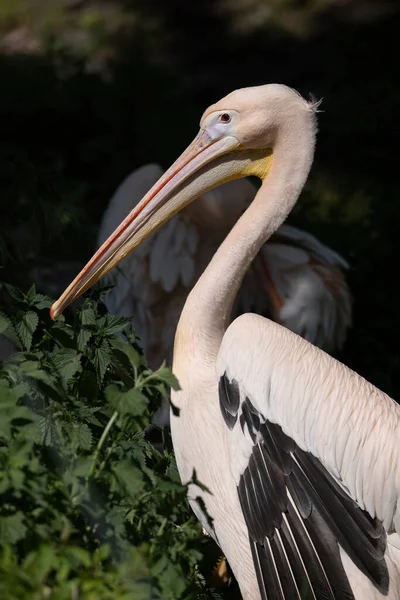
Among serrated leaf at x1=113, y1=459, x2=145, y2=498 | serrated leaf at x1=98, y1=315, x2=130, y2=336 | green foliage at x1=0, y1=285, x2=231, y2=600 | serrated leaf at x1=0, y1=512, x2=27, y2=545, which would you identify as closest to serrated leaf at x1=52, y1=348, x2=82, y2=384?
green foliage at x1=0, y1=285, x2=231, y2=600

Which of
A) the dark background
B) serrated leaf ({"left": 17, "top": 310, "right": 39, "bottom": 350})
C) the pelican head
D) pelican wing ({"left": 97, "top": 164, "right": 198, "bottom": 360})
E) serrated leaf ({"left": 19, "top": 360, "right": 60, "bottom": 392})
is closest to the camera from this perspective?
serrated leaf ({"left": 19, "top": 360, "right": 60, "bottom": 392})

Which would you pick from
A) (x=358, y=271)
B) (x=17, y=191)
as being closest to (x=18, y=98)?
(x=17, y=191)

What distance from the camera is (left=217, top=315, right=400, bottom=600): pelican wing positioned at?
2.57 metres

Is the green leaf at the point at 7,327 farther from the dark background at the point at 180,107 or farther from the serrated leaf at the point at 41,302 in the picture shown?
the dark background at the point at 180,107

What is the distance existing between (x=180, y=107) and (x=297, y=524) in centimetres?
531

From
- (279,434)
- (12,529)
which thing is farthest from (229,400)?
(12,529)

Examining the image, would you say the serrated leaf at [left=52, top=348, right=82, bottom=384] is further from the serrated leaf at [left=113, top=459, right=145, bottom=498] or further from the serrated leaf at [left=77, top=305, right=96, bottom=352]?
the serrated leaf at [left=113, top=459, right=145, bottom=498]

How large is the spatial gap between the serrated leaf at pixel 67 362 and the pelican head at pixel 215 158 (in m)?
0.45

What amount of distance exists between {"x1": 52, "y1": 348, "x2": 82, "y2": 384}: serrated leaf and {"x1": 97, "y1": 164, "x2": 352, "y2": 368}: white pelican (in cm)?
168

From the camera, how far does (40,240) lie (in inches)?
177

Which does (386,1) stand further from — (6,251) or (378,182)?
(6,251)

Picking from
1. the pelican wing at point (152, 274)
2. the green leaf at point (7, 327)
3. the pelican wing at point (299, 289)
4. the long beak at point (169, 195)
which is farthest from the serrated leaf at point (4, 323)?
the pelican wing at point (299, 289)

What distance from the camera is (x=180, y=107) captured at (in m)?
7.53

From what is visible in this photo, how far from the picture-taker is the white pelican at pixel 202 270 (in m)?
4.20
